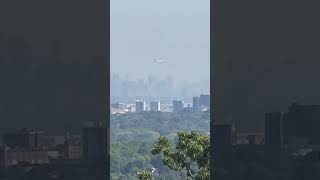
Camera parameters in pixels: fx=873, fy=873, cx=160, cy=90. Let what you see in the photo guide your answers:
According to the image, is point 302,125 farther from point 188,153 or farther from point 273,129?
point 188,153

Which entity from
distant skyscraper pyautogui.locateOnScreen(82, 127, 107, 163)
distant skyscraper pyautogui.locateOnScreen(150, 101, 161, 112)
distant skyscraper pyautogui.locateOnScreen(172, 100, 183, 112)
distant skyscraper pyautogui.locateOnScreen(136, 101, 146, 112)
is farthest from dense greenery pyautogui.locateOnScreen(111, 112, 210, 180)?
distant skyscraper pyautogui.locateOnScreen(82, 127, 107, 163)

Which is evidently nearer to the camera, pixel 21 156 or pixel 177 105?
pixel 21 156

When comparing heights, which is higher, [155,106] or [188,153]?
[155,106]

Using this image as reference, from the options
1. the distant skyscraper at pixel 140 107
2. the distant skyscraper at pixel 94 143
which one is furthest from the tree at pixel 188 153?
the distant skyscraper at pixel 140 107

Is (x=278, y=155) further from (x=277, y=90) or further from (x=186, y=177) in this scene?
(x=186, y=177)

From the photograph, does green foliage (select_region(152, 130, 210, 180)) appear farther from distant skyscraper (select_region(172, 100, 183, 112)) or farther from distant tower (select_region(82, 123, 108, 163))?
distant skyscraper (select_region(172, 100, 183, 112))

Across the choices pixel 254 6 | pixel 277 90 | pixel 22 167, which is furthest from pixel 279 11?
pixel 22 167

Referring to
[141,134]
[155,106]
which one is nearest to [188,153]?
[141,134]

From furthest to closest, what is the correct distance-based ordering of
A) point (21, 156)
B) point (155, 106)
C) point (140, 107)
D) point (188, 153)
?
point (155, 106), point (140, 107), point (188, 153), point (21, 156)
